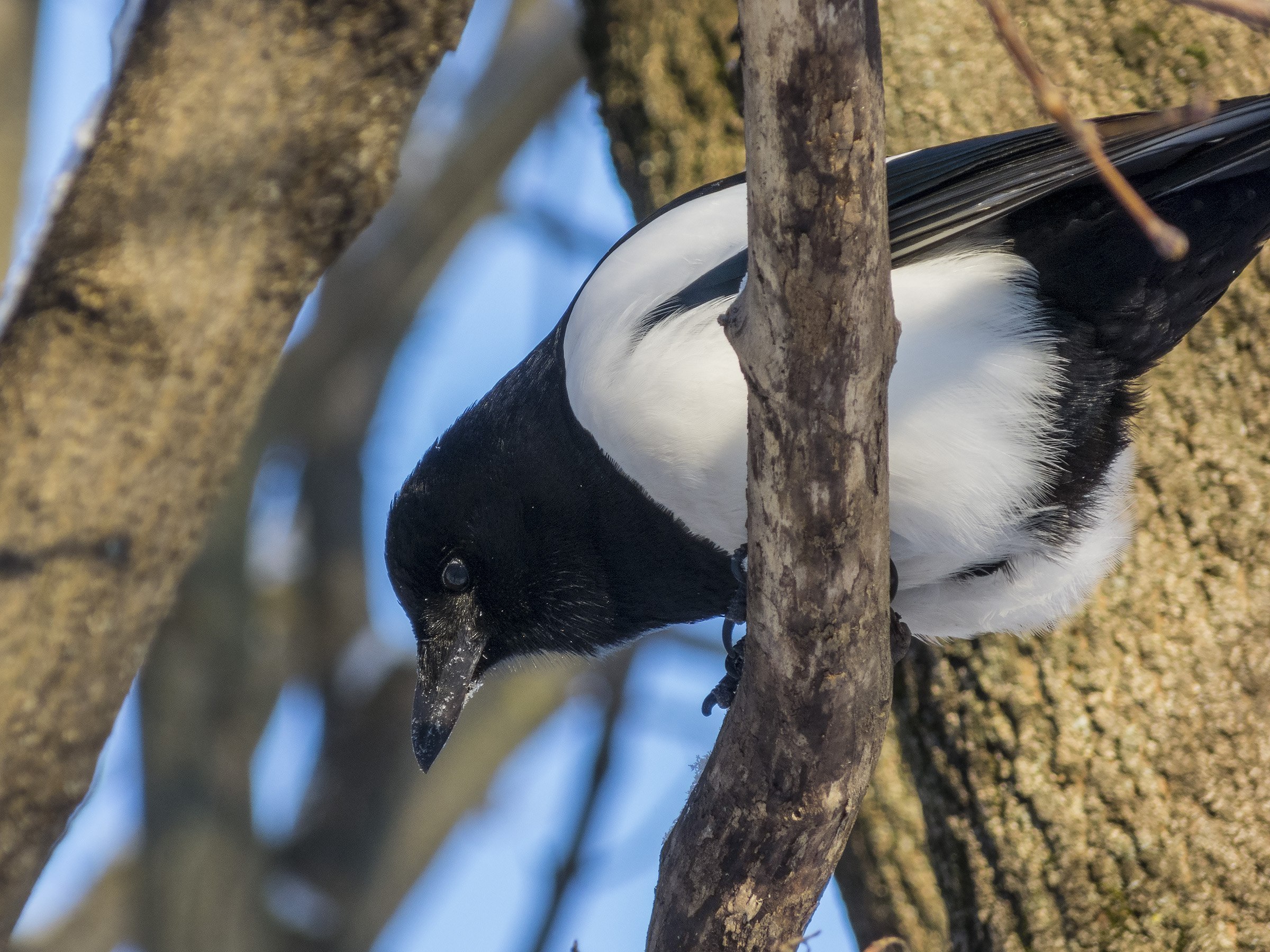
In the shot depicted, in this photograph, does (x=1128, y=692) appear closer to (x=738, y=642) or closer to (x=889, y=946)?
(x=889, y=946)

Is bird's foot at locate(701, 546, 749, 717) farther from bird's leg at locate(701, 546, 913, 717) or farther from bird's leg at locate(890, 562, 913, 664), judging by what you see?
bird's leg at locate(890, 562, 913, 664)

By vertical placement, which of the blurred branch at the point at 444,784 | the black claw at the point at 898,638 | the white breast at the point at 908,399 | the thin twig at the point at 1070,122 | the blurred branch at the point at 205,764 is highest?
the thin twig at the point at 1070,122

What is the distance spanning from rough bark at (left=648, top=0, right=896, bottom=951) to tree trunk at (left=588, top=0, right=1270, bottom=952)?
904mm

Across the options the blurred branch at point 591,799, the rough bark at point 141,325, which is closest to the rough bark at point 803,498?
the rough bark at point 141,325

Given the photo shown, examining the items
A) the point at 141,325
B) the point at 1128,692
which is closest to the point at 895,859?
the point at 1128,692

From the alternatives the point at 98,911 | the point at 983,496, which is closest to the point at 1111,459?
the point at 983,496

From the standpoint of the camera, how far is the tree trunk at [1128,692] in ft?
10.1

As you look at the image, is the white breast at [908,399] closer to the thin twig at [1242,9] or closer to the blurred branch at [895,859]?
the blurred branch at [895,859]

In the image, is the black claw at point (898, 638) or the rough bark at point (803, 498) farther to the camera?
the black claw at point (898, 638)

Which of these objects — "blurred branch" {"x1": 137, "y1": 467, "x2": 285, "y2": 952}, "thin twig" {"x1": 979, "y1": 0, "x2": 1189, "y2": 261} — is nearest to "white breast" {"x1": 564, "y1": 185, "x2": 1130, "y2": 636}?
"thin twig" {"x1": 979, "y1": 0, "x2": 1189, "y2": 261}

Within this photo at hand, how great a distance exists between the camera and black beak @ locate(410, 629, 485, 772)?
3.28 metres

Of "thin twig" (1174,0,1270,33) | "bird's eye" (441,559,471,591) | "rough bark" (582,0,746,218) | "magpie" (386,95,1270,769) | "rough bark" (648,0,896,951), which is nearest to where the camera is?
"thin twig" (1174,0,1270,33)

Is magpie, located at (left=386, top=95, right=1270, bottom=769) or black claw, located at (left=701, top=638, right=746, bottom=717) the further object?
black claw, located at (left=701, top=638, right=746, bottom=717)

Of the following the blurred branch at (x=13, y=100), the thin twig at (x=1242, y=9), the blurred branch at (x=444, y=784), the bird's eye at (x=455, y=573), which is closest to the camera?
the thin twig at (x=1242, y=9)
